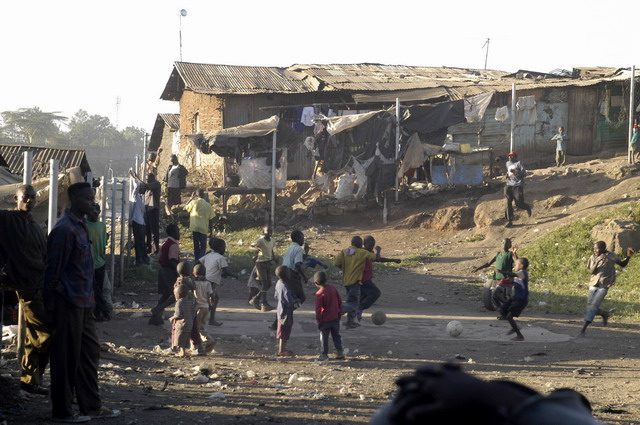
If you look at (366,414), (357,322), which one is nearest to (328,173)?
(357,322)

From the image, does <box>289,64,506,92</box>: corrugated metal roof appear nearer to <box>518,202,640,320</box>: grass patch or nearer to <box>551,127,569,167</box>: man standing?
<box>551,127,569,167</box>: man standing

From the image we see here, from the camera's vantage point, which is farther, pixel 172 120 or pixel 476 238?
pixel 172 120

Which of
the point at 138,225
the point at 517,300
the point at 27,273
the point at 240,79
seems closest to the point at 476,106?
the point at 240,79

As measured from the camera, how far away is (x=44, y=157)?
15.5 meters

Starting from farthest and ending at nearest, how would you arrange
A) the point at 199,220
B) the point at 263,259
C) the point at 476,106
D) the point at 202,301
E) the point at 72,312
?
the point at 476,106
the point at 199,220
the point at 263,259
the point at 202,301
the point at 72,312

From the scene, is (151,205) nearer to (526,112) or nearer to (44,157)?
(44,157)

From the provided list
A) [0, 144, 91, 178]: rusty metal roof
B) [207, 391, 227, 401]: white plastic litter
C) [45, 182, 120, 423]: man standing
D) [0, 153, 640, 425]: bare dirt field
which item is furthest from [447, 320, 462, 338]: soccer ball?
[0, 144, 91, 178]: rusty metal roof

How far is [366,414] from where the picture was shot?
6.75 meters

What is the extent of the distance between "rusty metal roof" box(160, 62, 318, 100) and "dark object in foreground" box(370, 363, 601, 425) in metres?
24.4

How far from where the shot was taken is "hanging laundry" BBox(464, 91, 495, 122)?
23203 millimetres

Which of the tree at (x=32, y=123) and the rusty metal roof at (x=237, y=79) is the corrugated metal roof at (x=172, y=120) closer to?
the rusty metal roof at (x=237, y=79)

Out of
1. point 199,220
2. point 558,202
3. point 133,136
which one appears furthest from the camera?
point 133,136

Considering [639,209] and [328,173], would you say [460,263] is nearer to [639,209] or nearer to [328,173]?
[639,209]

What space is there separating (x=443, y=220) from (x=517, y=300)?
33.2ft
